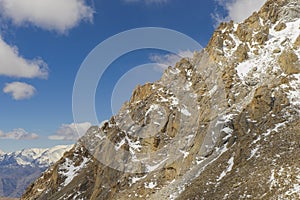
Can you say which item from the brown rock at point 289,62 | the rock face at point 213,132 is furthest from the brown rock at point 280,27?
the brown rock at point 289,62

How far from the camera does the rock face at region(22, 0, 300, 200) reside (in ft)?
145

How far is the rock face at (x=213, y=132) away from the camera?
44219mm

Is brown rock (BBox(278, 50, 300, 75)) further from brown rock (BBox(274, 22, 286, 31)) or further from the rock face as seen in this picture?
brown rock (BBox(274, 22, 286, 31))

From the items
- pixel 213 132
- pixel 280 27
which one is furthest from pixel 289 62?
pixel 280 27

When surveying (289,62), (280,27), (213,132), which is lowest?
(213,132)

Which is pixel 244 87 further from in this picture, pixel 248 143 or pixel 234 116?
pixel 248 143

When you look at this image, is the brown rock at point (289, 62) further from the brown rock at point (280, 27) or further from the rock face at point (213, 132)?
the brown rock at point (280, 27)

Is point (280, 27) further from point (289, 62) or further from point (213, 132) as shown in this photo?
point (213, 132)

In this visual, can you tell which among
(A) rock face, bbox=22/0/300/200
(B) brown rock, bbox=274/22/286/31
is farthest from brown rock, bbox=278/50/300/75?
(B) brown rock, bbox=274/22/286/31

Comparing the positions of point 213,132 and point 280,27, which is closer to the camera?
point 213,132

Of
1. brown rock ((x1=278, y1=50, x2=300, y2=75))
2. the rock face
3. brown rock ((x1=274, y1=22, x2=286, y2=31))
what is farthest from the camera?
brown rock ((x1=274, y1=22, x2=286, y2=31))

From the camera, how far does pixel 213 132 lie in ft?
190

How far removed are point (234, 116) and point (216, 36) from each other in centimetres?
4228

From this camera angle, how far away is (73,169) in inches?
3767
